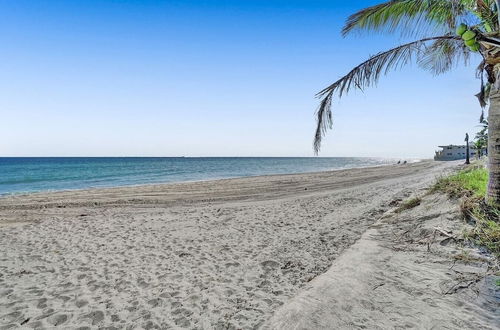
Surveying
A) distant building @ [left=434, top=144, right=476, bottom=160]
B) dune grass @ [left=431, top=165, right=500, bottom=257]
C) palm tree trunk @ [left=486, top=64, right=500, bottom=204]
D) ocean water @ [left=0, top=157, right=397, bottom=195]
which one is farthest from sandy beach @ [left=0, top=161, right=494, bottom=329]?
distant building @ [left=434, top=144, right=476, bottom=160]

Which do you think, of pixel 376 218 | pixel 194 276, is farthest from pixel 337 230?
pixel 194 276

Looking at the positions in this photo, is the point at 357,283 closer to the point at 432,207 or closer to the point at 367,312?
the point at 367,312

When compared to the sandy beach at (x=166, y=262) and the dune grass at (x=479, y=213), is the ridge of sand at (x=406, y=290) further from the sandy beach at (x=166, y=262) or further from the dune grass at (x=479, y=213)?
the sandy beach at (x=166, y=262)

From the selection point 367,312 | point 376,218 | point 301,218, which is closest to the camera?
point 367,312

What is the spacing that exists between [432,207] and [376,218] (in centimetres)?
161

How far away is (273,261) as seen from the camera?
4.96m

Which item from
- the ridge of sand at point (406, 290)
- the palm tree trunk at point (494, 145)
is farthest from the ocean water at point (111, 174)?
the palm tree trunk at point (494, 145)

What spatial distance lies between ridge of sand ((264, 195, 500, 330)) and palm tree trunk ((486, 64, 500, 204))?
71 cm

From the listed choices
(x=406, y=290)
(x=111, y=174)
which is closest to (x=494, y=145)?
(x=406, y=290)

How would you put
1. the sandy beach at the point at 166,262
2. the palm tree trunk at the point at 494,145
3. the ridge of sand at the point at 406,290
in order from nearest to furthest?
the ridge of sand at the point at 406,290, the sandy beach at the point at 166,262, the palm tree trunk at the point at 494,145

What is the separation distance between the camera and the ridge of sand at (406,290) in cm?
285

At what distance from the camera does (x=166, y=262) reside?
5066 mm

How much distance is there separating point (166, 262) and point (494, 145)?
226 inches

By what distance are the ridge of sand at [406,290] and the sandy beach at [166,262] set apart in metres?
0.35
